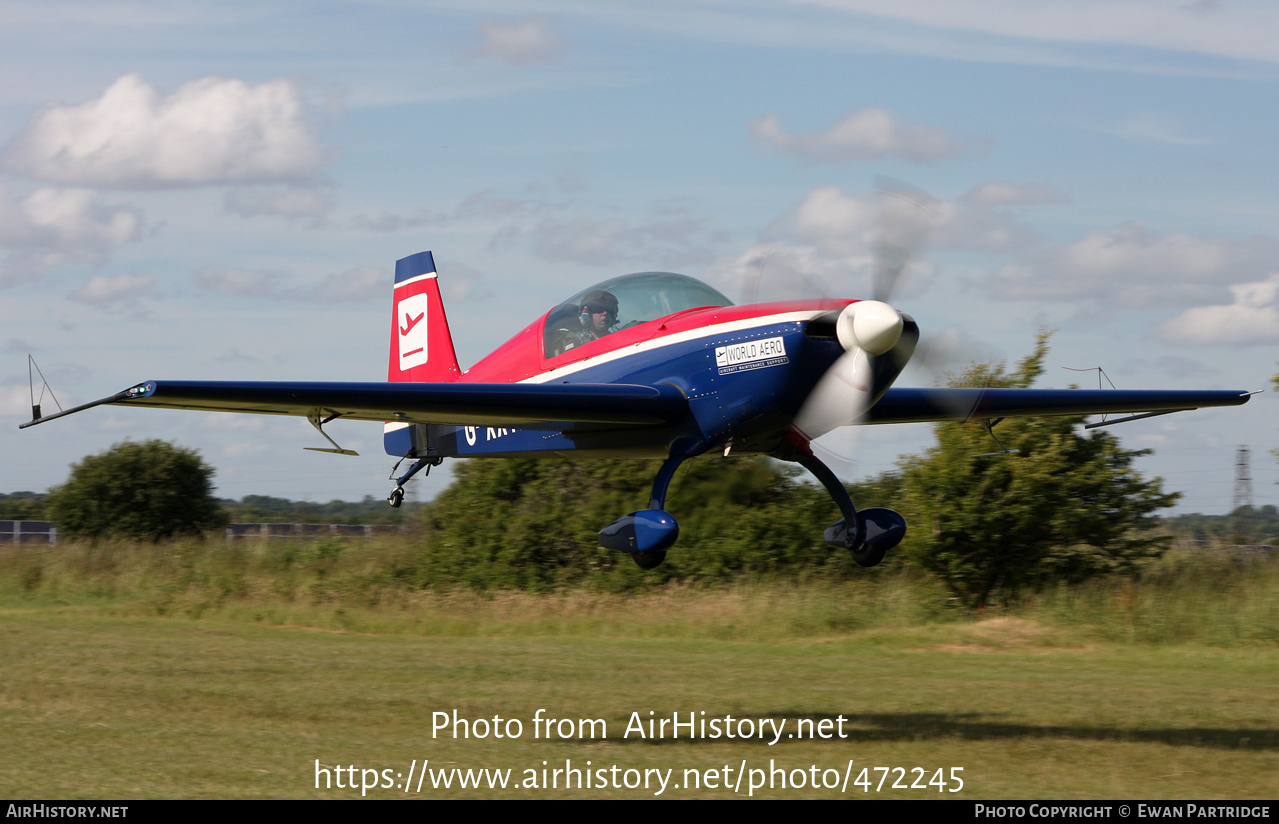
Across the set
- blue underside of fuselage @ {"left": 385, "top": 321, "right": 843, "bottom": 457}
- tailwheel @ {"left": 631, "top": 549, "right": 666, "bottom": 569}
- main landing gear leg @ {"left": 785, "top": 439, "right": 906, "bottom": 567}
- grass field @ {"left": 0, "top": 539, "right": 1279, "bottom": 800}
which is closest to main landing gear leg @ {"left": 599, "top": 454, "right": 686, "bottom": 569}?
tailwheel @ {"left": 631, "top": 549, "right": 666, "bottom": 569}

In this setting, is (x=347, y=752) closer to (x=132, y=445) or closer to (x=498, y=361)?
(x=498, y=361)

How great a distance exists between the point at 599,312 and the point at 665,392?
1228 millimetres

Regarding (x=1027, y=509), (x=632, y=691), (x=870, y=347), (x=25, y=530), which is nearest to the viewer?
(x=870, y=347)

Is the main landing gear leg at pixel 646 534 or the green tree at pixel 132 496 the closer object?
the main landing gear leg at pixel 646 534

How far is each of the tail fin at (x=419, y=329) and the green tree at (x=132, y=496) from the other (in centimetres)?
2077

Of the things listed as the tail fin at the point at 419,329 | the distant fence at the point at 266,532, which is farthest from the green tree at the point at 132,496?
the tail fin at the point at 419,329

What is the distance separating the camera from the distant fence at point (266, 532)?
3041 cm

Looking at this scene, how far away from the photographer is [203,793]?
9219 mm

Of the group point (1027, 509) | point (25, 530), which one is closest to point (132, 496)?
point (25, 530)

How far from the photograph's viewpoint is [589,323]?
11.2m

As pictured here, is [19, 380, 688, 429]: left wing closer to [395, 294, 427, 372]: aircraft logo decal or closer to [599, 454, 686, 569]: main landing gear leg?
[599, 454, 686, 569]: main landing gear leg

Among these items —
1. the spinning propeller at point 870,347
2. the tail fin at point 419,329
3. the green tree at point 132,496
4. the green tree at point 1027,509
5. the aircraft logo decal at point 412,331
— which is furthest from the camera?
the green tree at point 132,496

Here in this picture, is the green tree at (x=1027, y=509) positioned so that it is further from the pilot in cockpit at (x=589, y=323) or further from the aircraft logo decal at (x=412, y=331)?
the pilot in cockpit at (x=589, y=323)

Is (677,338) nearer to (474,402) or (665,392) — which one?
(665,392)
